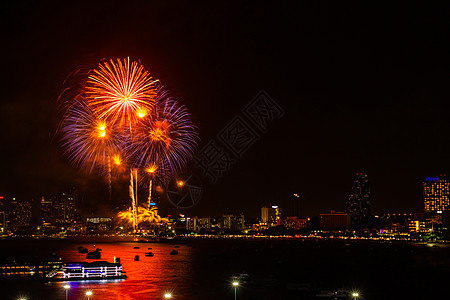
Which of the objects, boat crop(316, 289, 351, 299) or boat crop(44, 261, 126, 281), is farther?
boat crop(44, 261, 126, 281)

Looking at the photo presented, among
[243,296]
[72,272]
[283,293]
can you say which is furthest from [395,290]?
[72,272]

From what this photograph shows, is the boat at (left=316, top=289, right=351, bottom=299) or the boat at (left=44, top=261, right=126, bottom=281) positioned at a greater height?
the boat at (left=44, top=261, right=126, bottom=281)

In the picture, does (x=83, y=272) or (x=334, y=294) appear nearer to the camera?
(x=334, y=294)

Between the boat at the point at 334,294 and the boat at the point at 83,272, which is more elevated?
the boat at the point at 83,272

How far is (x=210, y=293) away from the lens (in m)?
48.3

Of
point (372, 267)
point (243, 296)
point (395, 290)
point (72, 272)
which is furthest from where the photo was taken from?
point (372, 267)

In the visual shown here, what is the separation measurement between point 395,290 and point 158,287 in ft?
85.7

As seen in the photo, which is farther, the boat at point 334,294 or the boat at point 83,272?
the boat at point 83,272

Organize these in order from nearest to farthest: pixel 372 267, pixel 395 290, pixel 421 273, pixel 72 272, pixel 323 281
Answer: pixel 72 272, pixel 395 290, pixel 323 281, pixel 421 273, pixel 372 267

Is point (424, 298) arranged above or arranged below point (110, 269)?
below

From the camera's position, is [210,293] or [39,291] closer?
[39,291]

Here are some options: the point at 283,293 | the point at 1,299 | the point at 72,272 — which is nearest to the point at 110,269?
the point at 72,272

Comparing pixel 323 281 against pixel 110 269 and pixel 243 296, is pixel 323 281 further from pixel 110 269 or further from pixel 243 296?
pixel 110 269

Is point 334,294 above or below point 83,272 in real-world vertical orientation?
below
